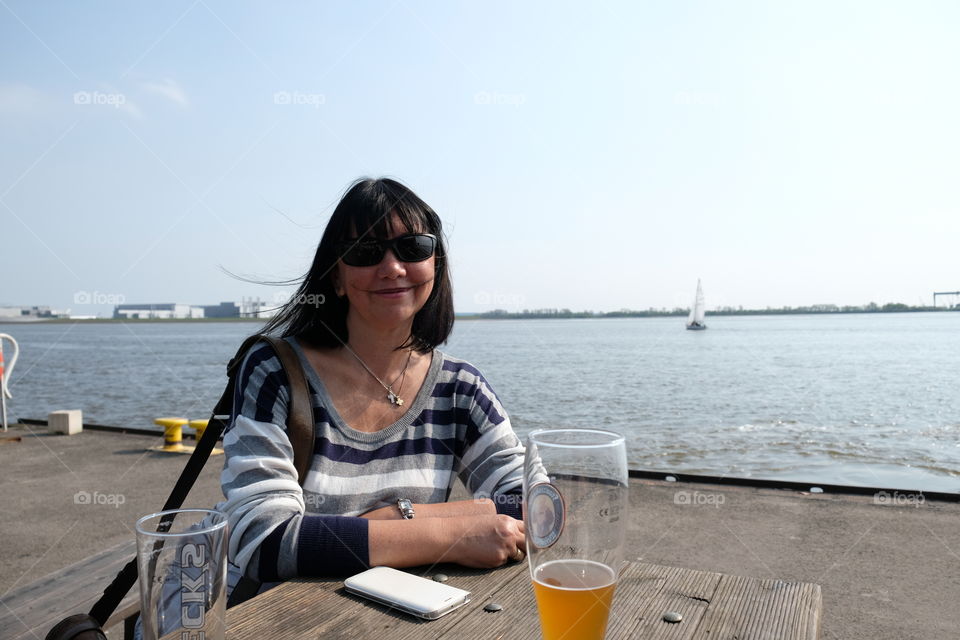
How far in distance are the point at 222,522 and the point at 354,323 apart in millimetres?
1413

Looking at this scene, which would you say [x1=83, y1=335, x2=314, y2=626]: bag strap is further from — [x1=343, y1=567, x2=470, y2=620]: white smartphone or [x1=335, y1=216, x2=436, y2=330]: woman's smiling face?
[x1=343, y1=567, x2=470, y2=620]: white smartphone

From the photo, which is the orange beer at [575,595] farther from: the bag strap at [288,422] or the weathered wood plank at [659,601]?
the bag strap at [288,422]

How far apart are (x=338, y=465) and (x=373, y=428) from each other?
0.16 m

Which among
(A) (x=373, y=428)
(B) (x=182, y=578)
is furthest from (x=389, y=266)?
(B) (x=182, y=578)

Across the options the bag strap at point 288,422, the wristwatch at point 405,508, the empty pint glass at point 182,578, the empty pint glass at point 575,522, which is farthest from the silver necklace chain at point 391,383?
the empty pint glass at point 575,522

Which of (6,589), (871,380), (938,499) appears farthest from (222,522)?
(871,380)

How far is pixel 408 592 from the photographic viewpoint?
1.45 m

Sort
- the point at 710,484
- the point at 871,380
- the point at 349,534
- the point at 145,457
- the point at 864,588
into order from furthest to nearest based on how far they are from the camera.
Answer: the point at 871,380 < the point at 145,457 < the point at 710,484 < the point at 864,588 < the point at 349,534

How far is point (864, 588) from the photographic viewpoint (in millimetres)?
3834

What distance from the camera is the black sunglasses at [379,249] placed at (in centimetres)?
228

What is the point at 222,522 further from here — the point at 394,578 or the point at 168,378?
the point at 168,378

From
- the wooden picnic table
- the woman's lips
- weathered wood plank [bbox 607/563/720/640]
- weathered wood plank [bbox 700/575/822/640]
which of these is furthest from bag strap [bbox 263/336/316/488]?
weathered wood plank [bbox 700/575/822/640]

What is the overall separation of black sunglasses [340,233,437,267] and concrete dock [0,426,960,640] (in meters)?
2.57

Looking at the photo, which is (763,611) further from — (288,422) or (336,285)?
(336,285)
